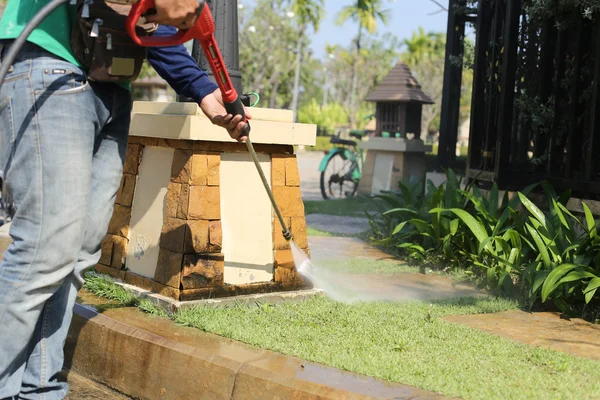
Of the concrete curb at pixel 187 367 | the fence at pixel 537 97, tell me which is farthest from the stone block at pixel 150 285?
the fence at pixel 537 97

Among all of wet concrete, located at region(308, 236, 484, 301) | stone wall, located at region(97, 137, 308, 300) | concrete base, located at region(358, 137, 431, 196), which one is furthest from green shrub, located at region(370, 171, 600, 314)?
concrete base, located at region(358, 137, 431, 196)

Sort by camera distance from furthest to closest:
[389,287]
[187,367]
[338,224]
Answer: [338,224] < [389,287] < [187,367]

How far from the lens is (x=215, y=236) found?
3867 mm

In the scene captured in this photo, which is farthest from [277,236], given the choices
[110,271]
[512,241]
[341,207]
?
[341,207]

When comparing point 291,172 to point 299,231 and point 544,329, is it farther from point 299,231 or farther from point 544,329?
point 544,329

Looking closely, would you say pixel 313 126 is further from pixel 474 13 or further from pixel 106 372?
pixel 474 13

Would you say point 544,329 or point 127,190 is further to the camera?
point 127,190

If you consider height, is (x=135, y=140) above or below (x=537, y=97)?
below

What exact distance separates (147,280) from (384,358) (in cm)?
144

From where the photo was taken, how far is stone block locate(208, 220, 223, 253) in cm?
386

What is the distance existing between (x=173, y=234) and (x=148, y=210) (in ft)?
1.06

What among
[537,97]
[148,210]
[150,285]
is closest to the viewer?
[150,285]

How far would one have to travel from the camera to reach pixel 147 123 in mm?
4086

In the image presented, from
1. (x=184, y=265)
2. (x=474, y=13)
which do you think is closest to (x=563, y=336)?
(x=184, y=265)
